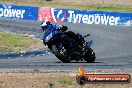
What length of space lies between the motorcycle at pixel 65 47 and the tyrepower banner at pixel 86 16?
20.5 m

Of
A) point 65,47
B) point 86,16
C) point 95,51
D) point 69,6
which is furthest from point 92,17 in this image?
point 65,47

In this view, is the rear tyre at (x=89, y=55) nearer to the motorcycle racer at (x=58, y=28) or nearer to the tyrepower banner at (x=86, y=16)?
the motorcycle racer at (x=58, y=28)

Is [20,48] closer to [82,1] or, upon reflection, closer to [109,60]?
[109,60]

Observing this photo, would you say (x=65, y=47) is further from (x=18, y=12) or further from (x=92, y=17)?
(x=18, y=12)

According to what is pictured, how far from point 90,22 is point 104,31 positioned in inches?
163

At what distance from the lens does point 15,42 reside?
27.9 meters

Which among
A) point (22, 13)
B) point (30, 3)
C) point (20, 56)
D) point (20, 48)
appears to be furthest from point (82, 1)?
point (20, 56)

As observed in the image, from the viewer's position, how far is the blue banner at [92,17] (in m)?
38.4

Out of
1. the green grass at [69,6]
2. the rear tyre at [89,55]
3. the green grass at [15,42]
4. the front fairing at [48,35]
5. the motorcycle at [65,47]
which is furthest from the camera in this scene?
the green grass at [69,6]

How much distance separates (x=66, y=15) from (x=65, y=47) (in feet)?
74.2

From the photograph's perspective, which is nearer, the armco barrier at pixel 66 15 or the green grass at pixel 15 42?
the green grass at pixel 15 42

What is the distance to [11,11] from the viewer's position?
41406mm

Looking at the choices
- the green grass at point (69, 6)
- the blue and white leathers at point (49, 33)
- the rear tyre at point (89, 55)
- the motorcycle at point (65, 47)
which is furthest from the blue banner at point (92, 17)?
the blue and white leathers at point (49, 33)

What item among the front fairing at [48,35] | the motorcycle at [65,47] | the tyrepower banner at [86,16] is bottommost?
the tyrepower banner at [86,16]
